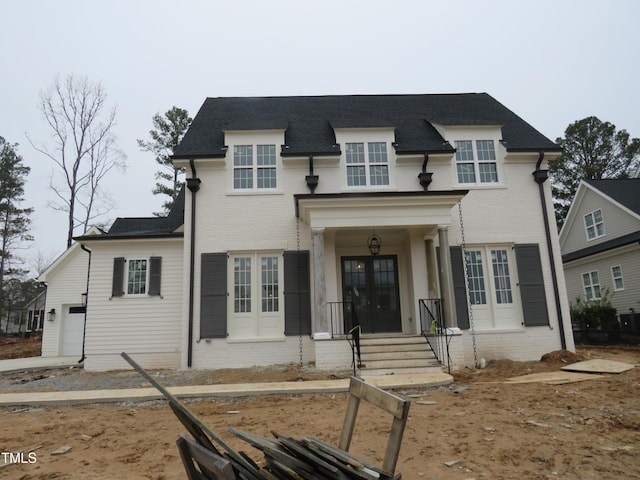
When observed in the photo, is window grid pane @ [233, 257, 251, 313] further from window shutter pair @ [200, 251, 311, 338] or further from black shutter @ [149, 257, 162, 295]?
black shutter @ [149, 257, 162, 295]

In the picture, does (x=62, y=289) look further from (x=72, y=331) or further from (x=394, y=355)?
(x=394, y=355)

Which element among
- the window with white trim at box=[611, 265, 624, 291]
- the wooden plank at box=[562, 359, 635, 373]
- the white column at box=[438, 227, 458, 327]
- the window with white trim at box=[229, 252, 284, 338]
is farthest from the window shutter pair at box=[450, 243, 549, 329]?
the window with white trim at box=[611, 265, 624, 291]

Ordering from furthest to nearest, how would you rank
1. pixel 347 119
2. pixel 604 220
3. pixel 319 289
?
pixel 604 220
pixel 347 119
pixel 319 289

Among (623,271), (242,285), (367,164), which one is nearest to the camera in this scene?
(242,285)

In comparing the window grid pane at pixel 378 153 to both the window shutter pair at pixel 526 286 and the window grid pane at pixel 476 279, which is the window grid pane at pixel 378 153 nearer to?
the window shutter pair at pixel 526 286

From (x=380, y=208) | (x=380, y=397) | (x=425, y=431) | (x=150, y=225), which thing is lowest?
(x=425, y=431)

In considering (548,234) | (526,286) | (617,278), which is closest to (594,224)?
(617,278)

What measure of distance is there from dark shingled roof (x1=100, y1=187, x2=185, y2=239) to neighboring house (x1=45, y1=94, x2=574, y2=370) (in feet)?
1.64

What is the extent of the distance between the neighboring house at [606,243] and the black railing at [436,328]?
10670 mm

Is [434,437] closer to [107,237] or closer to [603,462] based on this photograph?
[603,462]

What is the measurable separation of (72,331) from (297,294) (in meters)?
11.3

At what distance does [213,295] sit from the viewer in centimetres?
1042

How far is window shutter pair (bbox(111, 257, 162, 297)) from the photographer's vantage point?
11070mm

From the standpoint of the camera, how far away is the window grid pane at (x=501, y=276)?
10820mm
